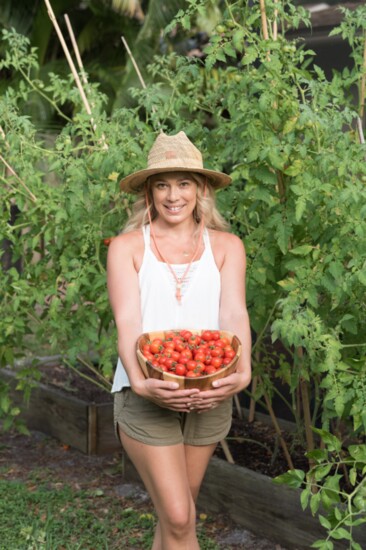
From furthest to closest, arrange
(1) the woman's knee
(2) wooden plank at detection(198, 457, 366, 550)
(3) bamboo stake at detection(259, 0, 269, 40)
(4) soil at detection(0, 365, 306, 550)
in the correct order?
1. (4) soil at detection(0, 365, 306, 550)
2. (2) wooden plank at detection(198, 457, 366, 550)
3. (3) bamboo stake at detection(259, 0, 269, 40)
4. (1) the woman's knee

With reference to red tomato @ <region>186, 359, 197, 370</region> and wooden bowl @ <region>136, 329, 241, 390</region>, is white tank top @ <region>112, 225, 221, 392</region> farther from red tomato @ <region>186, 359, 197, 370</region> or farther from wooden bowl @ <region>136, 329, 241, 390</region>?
red tomato @ <region>186, 359, 197, 370</region>

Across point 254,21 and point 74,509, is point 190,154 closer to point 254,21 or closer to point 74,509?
point 254,21

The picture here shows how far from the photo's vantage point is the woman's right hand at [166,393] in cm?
288

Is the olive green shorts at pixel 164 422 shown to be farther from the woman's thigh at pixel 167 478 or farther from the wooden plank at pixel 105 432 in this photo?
the wooden plank at pixel 105 432

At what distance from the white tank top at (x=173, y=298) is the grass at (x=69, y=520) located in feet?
3.99

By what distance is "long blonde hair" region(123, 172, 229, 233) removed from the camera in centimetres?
335

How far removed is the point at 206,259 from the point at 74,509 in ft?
6.89

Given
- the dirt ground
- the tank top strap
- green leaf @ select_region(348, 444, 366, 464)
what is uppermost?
the tank top strap

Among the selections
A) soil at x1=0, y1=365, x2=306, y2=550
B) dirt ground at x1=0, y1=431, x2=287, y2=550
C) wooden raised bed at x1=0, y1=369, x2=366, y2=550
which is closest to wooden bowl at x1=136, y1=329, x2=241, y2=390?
wooden raised bed at x1=0, y1=369, x2=366, y2=550

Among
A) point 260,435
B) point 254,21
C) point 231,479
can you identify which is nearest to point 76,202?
point 254,21

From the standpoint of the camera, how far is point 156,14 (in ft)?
49.4

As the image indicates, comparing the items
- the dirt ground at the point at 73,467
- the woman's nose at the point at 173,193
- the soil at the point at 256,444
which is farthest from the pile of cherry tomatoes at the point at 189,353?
the soil at the point at 256,444

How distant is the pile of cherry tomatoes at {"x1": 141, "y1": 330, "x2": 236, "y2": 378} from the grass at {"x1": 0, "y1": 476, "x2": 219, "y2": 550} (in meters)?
1.32

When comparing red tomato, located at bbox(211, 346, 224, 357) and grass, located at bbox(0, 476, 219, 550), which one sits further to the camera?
grass, located at bbox(0, 476, 219, 550)
